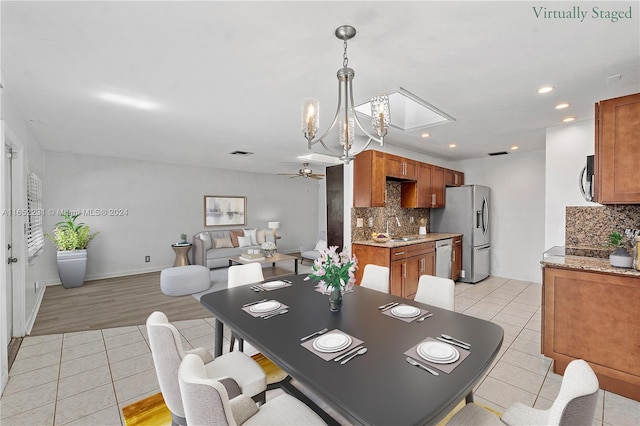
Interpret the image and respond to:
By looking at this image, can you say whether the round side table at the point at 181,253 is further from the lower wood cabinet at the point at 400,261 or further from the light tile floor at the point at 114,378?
the lower wood cabinet at the point at 400,261

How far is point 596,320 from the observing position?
219 cm

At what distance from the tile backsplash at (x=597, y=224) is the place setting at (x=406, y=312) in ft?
9.09

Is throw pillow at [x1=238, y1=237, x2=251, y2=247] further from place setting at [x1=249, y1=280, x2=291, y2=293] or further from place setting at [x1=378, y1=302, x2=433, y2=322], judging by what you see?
place setting at [x1=378, y1=302, x2=433, y2=322]

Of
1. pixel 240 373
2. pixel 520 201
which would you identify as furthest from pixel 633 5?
pixel 520 201

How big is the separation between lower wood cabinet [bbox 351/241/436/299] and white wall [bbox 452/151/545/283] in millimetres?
2143

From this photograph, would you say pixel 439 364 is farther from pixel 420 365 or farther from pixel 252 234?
pixel 252 234

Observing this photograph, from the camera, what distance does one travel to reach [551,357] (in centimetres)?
240

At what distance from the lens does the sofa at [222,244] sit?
640 centimetres

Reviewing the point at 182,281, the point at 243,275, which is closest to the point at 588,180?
the point at 243,275

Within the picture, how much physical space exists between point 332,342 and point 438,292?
3.86ft

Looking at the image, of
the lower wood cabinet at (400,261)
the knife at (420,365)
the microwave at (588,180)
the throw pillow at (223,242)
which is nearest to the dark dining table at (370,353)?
the knife at (420,365)

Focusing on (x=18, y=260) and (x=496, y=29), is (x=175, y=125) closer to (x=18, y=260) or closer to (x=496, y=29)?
(x=18, y=260)
